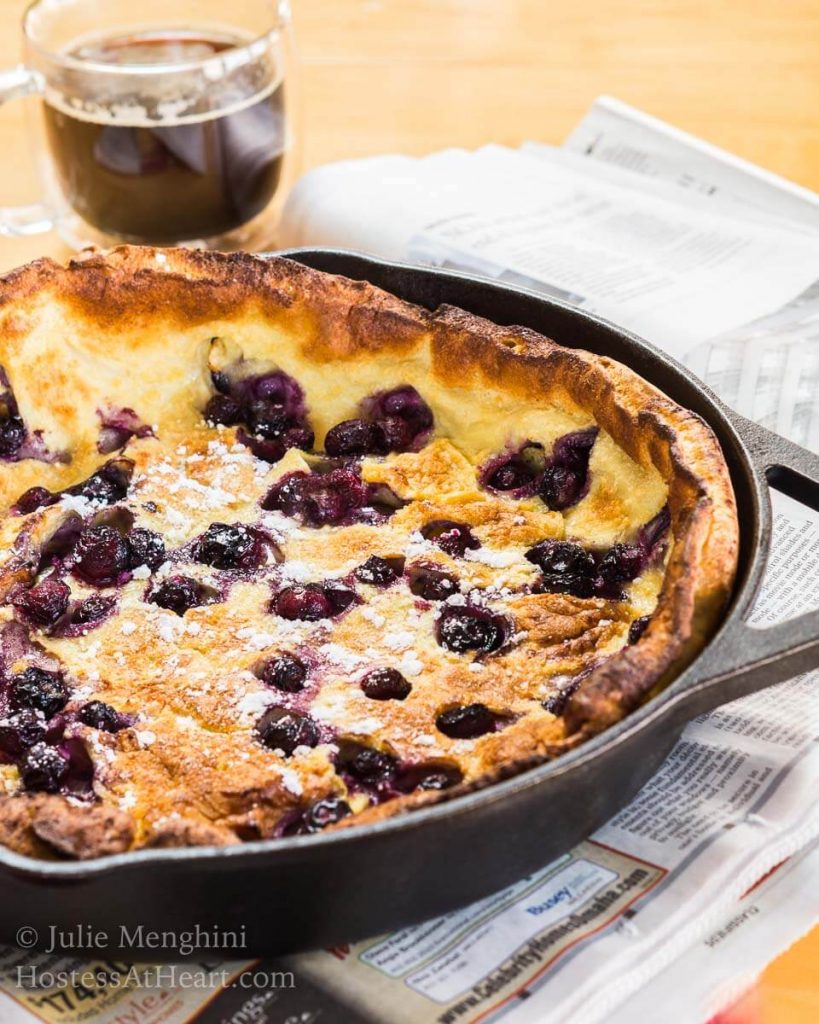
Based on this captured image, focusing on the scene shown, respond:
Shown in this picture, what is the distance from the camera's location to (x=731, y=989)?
1518 mm

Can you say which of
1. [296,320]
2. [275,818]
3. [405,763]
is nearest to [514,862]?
[405,763]

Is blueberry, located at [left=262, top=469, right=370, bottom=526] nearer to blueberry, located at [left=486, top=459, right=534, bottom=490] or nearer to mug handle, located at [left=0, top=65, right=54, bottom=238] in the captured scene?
blueberry, located at [left=486, top=459, right=534, bottom=490]

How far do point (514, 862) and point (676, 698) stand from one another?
259 millimetres

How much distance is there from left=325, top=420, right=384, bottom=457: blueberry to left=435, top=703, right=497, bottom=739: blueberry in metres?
0.56

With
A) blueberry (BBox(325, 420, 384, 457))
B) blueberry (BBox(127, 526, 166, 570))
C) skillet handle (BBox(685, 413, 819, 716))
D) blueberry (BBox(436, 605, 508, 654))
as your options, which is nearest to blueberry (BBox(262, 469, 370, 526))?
blueberry (BBox(325, 420, 384, 457))

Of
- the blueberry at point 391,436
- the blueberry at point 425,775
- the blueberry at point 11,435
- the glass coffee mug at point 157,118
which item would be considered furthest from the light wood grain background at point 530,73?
the blueberry at point 425,775

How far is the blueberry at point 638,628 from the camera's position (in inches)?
65.9

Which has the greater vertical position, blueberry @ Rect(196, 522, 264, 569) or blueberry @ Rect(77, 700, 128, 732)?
blueberry @ Rect(196, 522, 264, 569)

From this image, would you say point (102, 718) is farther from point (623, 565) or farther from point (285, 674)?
point (623, 565)

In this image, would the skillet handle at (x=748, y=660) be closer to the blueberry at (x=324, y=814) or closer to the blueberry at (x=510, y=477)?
the blueberry at (x=324, y=814)

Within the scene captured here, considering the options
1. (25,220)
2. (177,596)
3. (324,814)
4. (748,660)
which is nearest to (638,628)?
(748,660)

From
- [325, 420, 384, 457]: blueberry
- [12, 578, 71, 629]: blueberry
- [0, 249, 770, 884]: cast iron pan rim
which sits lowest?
[12, 578, 71, 629]: blueberry

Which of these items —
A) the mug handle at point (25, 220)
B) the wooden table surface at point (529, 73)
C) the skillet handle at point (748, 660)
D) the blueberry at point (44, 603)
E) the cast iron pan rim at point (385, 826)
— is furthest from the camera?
the wooden table surface at point (529, 73)

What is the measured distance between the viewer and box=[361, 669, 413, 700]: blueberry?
1634 millimetres
